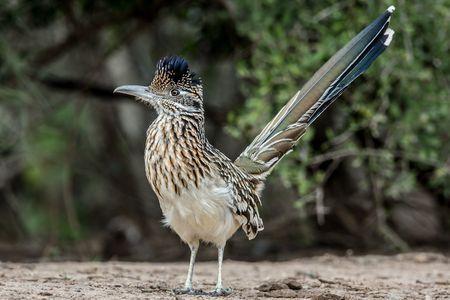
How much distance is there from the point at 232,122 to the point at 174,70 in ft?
10.8

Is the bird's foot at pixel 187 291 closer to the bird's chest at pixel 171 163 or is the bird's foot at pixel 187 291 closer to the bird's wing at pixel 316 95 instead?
the bird's chest at pixel 171 163

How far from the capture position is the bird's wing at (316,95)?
636 centimetres

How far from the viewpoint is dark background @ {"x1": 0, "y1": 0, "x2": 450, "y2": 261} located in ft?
27.1

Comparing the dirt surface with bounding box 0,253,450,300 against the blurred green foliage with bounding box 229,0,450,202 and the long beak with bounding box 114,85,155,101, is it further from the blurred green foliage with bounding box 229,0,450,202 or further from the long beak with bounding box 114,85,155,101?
the long beak with bounding box 114,85,155,101

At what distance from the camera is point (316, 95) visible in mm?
6453

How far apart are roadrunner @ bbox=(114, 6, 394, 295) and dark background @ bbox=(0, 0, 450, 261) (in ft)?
4.84

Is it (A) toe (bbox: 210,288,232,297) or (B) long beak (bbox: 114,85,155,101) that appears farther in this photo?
(B) long beak (bbox: 114,85,155,101)

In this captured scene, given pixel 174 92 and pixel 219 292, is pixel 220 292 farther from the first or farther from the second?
pixel 174 92

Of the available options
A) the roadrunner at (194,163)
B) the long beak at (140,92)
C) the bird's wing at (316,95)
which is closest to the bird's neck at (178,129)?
the roadrunner at (194,163)

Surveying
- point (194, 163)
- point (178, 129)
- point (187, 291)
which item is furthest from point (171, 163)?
point (187, 291)

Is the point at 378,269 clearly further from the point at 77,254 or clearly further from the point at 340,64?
the point at 77,254

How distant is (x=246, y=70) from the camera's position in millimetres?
8312

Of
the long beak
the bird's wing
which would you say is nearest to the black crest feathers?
the long beak

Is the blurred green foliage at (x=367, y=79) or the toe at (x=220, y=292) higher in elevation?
the blurred green foliage at (x=367, y=79)
